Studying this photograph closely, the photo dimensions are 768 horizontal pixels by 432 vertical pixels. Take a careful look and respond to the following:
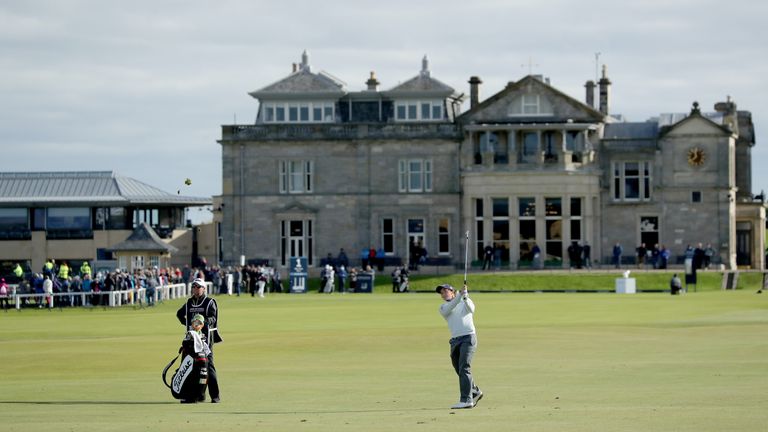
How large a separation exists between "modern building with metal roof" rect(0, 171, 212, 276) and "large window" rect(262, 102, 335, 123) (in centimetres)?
1098

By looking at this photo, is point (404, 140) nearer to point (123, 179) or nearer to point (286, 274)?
point (286, 274)

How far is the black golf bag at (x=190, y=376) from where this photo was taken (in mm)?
25891

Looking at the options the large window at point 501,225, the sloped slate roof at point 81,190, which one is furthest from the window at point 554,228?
the sloped slate roof at point 81,190

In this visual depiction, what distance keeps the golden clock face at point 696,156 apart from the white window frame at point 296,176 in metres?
22.0

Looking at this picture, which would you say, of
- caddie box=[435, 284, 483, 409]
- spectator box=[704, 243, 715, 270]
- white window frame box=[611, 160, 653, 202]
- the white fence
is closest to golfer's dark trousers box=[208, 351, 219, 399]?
caddie box=[435, 284, 483, 409]

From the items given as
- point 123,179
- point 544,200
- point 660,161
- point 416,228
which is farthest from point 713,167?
point 123,179

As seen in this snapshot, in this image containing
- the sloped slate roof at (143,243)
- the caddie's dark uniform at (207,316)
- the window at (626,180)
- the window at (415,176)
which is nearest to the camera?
the caddie's dark uniform at (207,316)

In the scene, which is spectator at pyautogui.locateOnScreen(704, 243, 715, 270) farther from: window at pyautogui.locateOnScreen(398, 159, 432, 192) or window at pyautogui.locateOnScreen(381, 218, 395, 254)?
window at pyautogui.locateOnScreen(381, 218, 395, 254)

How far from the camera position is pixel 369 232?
94500mm

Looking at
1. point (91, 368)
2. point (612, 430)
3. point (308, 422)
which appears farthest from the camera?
point (91, 368)

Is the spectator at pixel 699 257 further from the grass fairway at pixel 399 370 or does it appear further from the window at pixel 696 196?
the grass fairway at pixel 399 370

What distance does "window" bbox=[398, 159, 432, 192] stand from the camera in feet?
309

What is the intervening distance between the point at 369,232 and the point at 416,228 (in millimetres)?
2785

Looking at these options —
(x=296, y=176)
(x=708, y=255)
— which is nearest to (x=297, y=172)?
(x=296, y=176)
